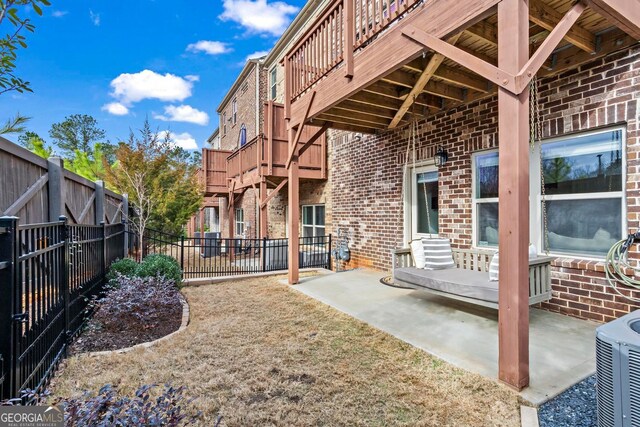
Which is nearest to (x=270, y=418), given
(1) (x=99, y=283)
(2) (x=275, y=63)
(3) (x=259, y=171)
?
(1) (x=99, y=283)

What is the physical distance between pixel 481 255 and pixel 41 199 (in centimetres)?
583

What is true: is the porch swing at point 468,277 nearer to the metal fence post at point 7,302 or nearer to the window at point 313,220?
the metal fence post at point 7,302

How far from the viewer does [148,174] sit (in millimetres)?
7453

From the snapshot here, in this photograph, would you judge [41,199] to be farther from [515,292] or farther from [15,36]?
[515,292]

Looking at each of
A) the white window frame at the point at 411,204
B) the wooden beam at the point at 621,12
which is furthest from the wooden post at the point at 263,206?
the wooden beam at the point at 621,12

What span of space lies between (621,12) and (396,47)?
6.46 feet

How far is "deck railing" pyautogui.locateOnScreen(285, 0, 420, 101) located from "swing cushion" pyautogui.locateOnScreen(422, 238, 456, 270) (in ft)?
9.02

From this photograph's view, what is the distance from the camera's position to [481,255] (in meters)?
4.64

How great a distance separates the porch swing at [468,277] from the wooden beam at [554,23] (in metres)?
0.68

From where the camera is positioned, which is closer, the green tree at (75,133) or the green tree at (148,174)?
the green tree at (148,174)

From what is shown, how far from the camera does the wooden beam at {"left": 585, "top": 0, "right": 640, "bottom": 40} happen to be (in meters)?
2.65

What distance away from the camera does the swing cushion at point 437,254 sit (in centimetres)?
462

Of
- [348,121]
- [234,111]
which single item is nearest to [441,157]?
[348,121]

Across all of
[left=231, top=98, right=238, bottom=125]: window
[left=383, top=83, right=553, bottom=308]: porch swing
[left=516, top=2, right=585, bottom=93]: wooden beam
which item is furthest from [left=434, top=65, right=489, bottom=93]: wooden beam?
[left=231, top=98, right=238, bottom=125]: window
